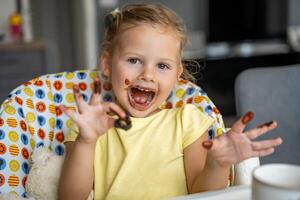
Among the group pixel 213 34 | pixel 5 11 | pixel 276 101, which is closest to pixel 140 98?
pixel 276 101

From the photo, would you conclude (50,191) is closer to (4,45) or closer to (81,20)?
(4,45)

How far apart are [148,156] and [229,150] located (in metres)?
0.37

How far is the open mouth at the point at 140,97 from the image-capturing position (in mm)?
1230

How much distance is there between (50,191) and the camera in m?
1.23

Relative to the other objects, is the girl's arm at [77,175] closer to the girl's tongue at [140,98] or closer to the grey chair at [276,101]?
the girl's tongue at [140,98]

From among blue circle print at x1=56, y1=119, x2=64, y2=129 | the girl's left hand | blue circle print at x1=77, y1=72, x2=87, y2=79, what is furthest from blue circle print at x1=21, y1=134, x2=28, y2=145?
the girl's left hand

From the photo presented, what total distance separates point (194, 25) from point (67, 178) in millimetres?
3035

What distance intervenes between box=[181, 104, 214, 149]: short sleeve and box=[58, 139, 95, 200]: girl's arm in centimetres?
28

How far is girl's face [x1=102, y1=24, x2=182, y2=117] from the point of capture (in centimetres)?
122

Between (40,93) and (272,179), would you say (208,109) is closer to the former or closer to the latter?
(40,93)

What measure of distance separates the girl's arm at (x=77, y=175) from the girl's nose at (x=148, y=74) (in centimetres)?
24

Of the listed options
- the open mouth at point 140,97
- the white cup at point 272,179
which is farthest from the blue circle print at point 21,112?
the white cup at point 272,179

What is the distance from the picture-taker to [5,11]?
3428 millimetres

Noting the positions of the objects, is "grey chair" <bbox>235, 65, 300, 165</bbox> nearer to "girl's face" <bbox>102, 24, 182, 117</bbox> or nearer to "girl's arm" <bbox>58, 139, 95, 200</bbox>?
"girl's face" <bbox>102, 24, 182, 117</bbox>
